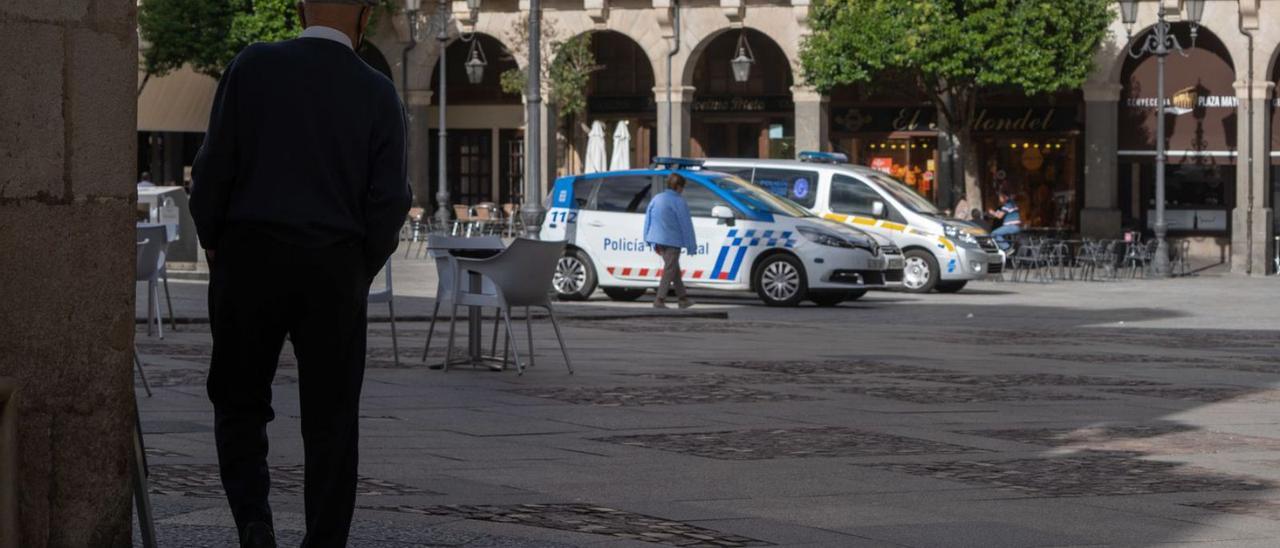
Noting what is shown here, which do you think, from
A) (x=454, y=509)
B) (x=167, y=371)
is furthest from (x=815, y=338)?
(x=454, y=509)

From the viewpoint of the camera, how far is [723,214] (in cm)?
2481

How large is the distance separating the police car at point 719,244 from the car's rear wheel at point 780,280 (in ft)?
0.04

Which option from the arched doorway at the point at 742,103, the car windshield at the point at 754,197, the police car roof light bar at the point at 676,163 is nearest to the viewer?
the car windshield at the point at 754,197

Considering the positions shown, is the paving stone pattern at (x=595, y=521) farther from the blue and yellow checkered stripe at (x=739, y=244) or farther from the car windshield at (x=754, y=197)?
the car windshield at (x=754, y=197)

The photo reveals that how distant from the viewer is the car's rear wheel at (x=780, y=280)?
24.8 m

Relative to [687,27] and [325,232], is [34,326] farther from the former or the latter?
[687,27]

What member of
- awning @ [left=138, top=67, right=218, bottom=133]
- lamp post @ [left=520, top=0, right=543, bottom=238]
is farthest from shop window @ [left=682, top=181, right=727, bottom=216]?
awning @ [left=138, top=67, right=218, bottom=133]

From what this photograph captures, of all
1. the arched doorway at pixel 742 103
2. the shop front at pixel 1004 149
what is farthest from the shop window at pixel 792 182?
the arched doorway at pixel 742 103

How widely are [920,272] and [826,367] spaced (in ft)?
47.1

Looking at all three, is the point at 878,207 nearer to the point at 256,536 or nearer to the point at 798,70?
the point at 798,70

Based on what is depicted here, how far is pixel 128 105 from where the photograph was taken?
5164 millimetres

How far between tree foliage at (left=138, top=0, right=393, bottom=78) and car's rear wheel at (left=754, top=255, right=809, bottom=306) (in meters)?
20.4

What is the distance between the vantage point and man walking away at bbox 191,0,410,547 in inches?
222

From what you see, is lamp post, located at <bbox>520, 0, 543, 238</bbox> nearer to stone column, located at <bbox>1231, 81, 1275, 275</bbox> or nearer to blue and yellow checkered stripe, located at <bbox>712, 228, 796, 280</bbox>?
blue and yellow checkered stripe, located at <bbox>712, 228, 796, 280</bbox>
